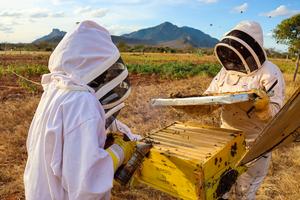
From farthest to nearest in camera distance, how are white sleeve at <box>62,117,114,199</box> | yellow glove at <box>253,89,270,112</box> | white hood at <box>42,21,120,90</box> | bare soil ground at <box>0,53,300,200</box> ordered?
1. bare soil ground at <box>0,53,300,200</box>
2. yellow glove at <box>253,89,270,112</box>
3. white hood at <box>42,21,120,90</box>
4. white sleeve at <box>62,117,114,199</box>

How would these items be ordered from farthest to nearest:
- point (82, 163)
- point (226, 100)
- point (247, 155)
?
point (226, 100), point (247, 155), point (82, 163)

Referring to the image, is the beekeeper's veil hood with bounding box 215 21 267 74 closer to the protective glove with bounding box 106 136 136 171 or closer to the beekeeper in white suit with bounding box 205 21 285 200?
the beekeeper in white suit with bounding box 205 21 285 200

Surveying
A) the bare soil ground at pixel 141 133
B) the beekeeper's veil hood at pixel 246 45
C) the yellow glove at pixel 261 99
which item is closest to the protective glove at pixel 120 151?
the yellow glove at pixel 261 99

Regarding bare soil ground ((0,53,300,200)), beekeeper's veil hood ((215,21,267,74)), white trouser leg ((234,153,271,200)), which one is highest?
beekeeper's veil hood ((215,21,267,74))

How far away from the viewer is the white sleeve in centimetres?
171

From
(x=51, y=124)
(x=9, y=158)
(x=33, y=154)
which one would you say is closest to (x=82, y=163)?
(x=51, y=124)

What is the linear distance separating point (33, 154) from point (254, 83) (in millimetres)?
2059

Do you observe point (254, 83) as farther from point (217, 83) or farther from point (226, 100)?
point (226, 100)

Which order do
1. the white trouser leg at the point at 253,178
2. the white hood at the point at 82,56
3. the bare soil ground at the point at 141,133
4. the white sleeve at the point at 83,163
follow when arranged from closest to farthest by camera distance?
the white sleeve at the point at 83,163 → the white hood at the point at 82,56 → the white trouser leg at the point at 253,178 → the bare soil ground at the point at 141,133

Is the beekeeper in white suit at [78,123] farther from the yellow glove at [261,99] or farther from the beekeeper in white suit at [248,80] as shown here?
the beekeeper in white suit at [248,80]

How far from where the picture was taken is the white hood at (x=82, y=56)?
1.89 metres

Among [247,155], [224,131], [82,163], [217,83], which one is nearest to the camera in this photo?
[82,163]

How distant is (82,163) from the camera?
1710 millimetres

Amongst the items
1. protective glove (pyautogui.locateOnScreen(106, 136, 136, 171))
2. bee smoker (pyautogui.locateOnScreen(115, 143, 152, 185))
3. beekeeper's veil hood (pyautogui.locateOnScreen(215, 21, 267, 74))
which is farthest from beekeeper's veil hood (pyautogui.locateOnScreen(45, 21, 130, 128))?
beekeeper's veil hood (pyautogui.locateOnScreen(215, 21, 267, 74))
